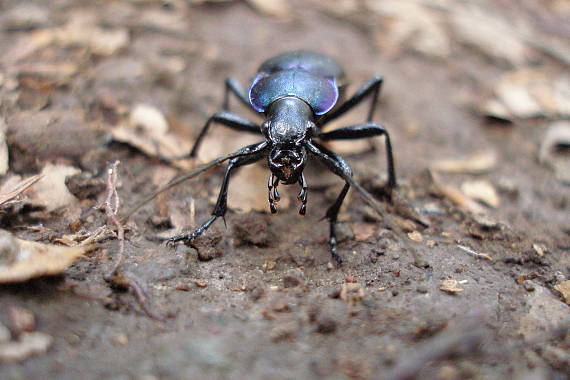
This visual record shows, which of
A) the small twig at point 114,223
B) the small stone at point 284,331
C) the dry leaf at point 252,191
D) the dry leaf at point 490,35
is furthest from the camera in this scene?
the dry leaf at point 490,35

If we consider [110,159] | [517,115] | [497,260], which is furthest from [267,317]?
[517,115]

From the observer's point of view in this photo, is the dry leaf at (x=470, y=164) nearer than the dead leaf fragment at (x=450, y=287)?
No

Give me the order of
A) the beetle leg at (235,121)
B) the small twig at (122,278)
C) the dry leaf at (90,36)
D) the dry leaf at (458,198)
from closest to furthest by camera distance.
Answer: the small twig at (122,278)
the dry leaf at (458,198)
the beetle leg at (235,121)
the dry leaf at (90,36)

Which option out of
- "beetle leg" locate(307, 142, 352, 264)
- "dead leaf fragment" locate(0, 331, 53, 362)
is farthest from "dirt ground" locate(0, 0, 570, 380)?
"beetle leg" locate(307, 142, 352, 264)

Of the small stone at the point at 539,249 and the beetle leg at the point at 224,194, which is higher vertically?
the beetle leg at the point at 224,194

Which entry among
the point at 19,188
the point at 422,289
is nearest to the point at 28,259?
the point at 19,188

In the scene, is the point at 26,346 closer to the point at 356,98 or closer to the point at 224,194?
the point at 224,194

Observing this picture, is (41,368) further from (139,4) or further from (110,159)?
(139,4)

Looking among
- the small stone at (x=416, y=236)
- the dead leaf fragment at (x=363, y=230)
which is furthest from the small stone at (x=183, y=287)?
the small stone at (x=416, y=236)

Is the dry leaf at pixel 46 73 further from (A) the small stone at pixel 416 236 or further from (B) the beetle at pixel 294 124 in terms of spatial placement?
(A) the small stone at pixel 416 236
